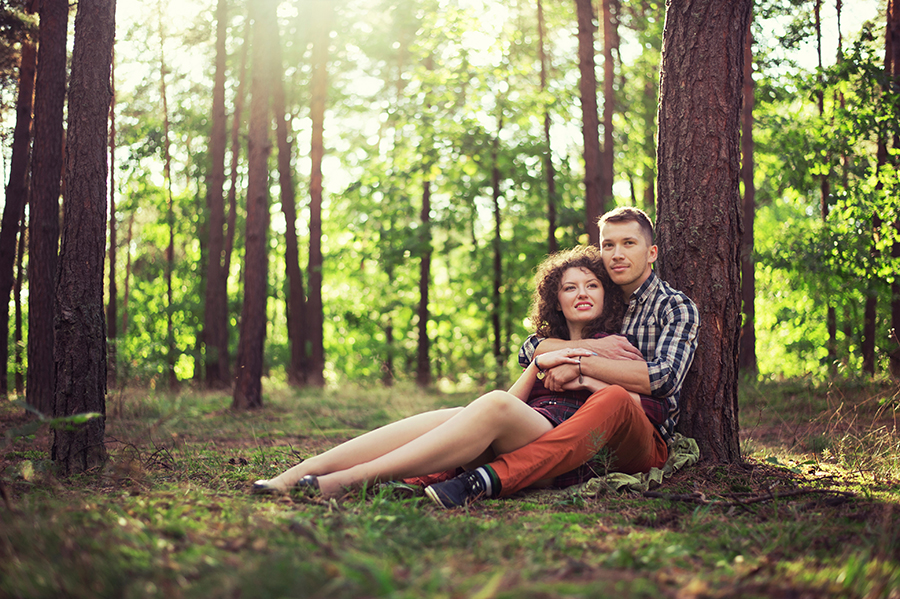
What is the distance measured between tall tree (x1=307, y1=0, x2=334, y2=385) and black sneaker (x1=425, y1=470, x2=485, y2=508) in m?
10.8

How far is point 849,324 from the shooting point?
12977 mm

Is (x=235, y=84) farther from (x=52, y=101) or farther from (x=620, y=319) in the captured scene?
(x=620, y=319)

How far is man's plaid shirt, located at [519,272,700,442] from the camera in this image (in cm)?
346

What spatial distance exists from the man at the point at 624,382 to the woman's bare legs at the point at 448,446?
0.40 ft

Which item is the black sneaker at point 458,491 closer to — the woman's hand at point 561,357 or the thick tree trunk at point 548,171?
the woman's hand at point 561,357

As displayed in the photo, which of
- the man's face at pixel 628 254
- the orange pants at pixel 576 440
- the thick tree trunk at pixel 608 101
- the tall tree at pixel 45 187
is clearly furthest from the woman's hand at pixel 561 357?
the thick tree trunk at pixel 608 101

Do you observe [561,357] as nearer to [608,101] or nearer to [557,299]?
[557,299]

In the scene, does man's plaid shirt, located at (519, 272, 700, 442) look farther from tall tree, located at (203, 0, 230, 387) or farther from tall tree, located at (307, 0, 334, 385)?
tall tree, located at (203, 0, 230, 387)

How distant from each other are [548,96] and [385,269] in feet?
16.5

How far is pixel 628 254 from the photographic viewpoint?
3.81 meters

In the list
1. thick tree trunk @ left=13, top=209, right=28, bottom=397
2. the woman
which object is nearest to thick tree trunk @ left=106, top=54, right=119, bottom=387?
thick tree trunk @ left=13, top=209, right=28, bottom=397

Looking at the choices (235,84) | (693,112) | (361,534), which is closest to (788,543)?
(361,534)

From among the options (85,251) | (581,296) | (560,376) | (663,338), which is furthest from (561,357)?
(85,251)

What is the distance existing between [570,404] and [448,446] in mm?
836
